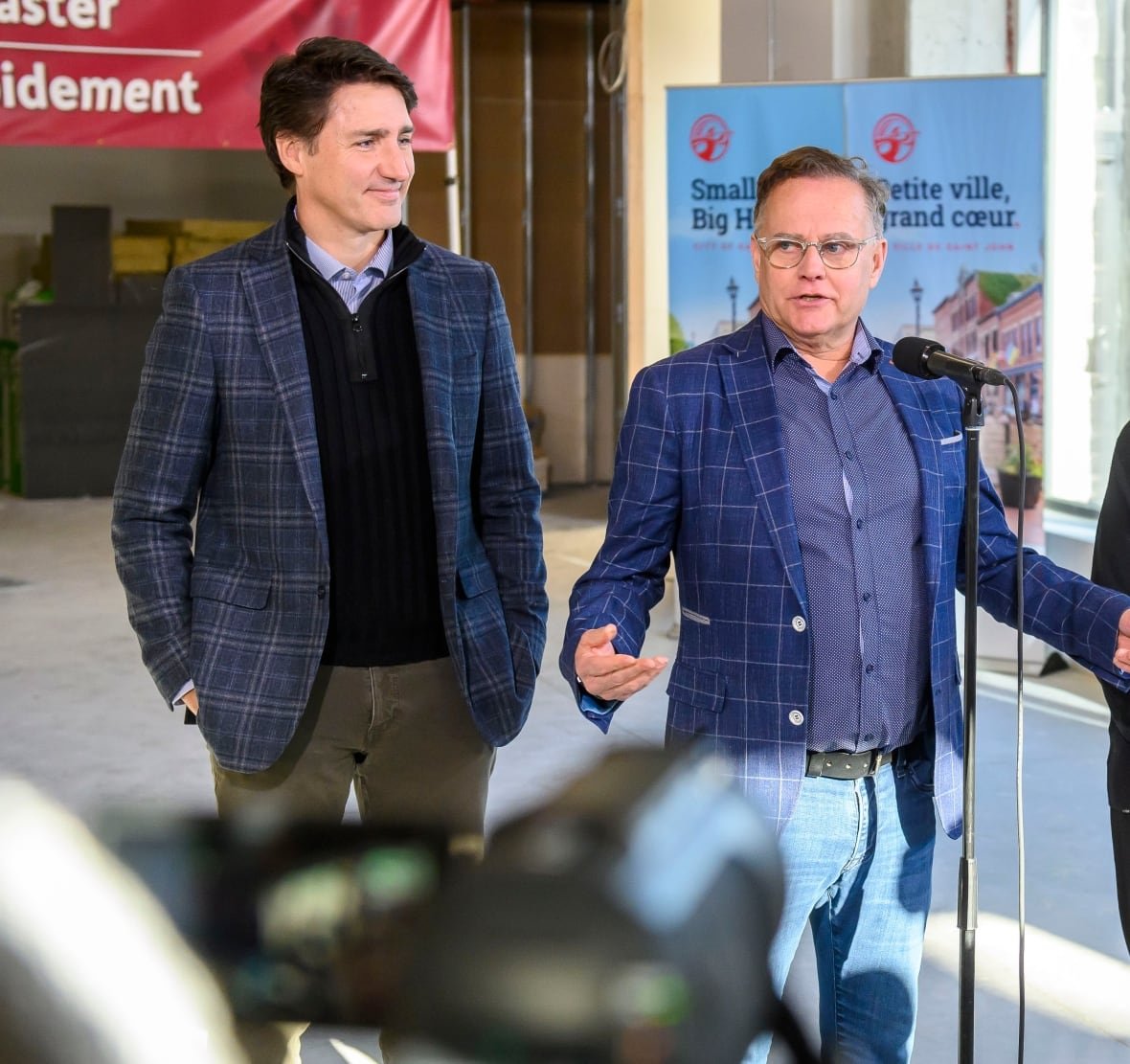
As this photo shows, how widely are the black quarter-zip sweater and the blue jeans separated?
0.59 meters

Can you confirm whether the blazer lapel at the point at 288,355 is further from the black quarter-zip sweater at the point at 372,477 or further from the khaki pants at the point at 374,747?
the khaki pants at the point at 374,747

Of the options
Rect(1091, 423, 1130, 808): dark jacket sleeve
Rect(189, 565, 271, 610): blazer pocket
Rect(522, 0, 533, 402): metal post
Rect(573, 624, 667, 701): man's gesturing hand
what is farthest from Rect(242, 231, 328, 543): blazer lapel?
Rect(522, 0, 533, 402): metal post

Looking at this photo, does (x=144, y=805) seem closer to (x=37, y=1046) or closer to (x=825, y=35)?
(x=37, y=1046)

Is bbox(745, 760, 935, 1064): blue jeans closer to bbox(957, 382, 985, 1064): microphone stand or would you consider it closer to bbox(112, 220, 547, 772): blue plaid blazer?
bbox(957, 382, 985, 1064): microphone stand

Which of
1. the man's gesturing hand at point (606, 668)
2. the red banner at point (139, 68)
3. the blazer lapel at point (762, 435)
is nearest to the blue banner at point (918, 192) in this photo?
the red banner at point (139, 68)

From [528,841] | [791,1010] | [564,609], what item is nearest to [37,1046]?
[528,841]

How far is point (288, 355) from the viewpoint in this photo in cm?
201

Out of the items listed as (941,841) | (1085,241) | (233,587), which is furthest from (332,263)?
(1085,241)

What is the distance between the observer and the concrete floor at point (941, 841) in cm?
303

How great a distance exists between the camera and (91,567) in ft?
28.8

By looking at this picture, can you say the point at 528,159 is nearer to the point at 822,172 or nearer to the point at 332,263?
the point at 332,263

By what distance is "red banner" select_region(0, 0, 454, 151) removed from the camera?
237 inches

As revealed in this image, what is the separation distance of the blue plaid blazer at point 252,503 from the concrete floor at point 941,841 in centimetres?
41

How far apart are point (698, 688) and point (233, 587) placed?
641 millimetres
